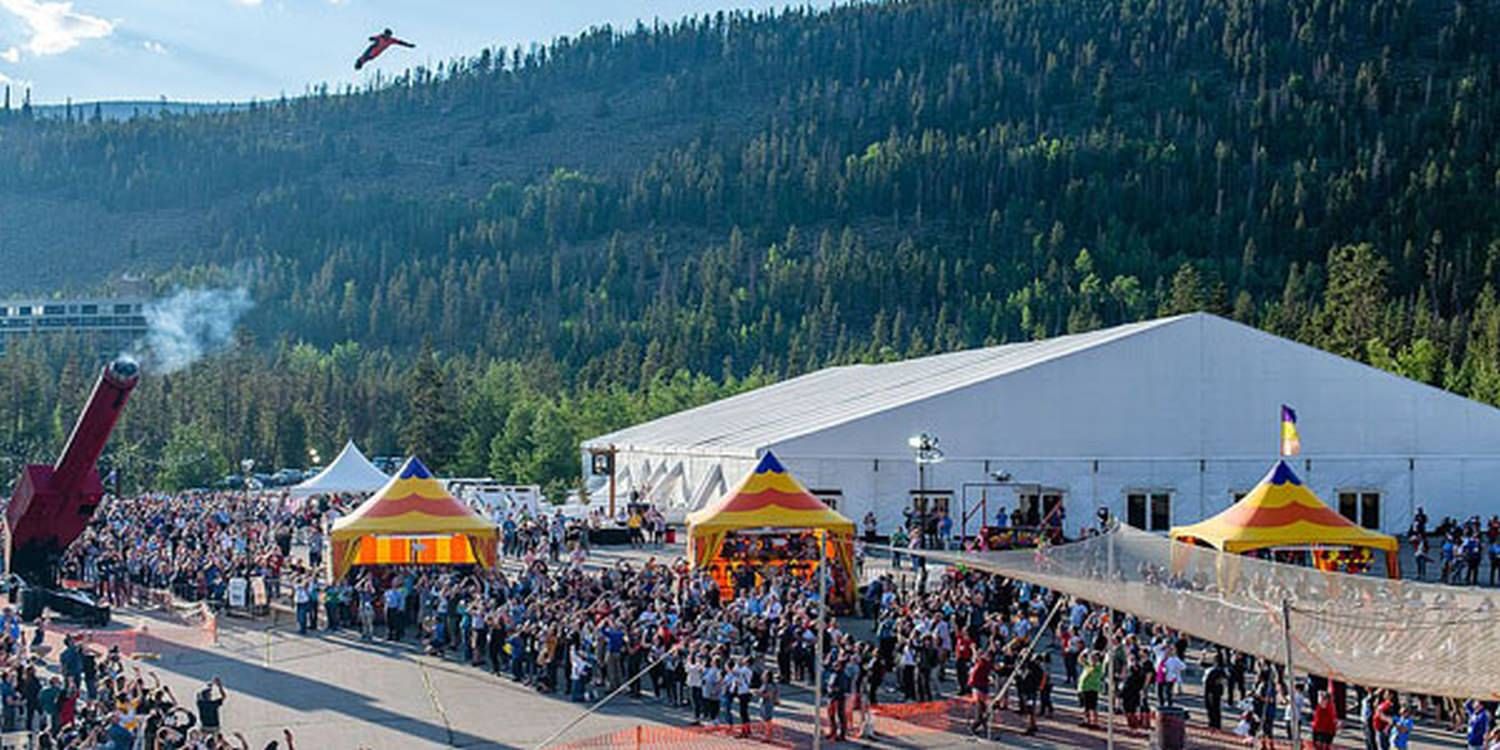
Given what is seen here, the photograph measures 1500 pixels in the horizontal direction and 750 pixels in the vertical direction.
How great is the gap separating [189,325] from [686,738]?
14526 cm

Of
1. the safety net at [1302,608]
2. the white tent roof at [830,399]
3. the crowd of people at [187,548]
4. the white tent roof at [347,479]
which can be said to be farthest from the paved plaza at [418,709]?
the white tent roof at [347,479]

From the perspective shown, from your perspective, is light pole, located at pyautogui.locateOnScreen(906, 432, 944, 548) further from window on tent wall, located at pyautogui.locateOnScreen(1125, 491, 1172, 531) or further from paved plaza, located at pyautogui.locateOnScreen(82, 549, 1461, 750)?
paved plaza, located at pyautogui.locateOnScreen(82, 549, 1461, 750)

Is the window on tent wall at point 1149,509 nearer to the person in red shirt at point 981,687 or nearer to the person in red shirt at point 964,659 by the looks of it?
Answer: the person in red shirt at point 964,659

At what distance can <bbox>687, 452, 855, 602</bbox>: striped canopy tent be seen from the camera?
102 feet

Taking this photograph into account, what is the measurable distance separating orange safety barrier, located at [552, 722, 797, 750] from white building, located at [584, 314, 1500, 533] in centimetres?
1941

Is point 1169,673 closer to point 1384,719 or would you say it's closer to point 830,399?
point 1384,719

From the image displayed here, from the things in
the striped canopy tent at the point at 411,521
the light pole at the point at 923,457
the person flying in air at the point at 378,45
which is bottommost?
the striped canopy tent at the point at 411,521

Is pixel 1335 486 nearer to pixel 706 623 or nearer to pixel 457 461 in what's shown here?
pixel 706 623

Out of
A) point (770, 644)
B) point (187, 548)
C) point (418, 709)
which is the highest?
point (187, 548)

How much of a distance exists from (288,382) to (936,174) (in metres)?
101

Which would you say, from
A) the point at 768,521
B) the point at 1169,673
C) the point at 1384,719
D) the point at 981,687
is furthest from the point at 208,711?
the point at 1384,719

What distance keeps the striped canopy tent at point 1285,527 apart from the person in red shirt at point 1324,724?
9.41 meters

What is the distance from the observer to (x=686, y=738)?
20.9 metres

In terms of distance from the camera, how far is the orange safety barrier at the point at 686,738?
2012 cm
